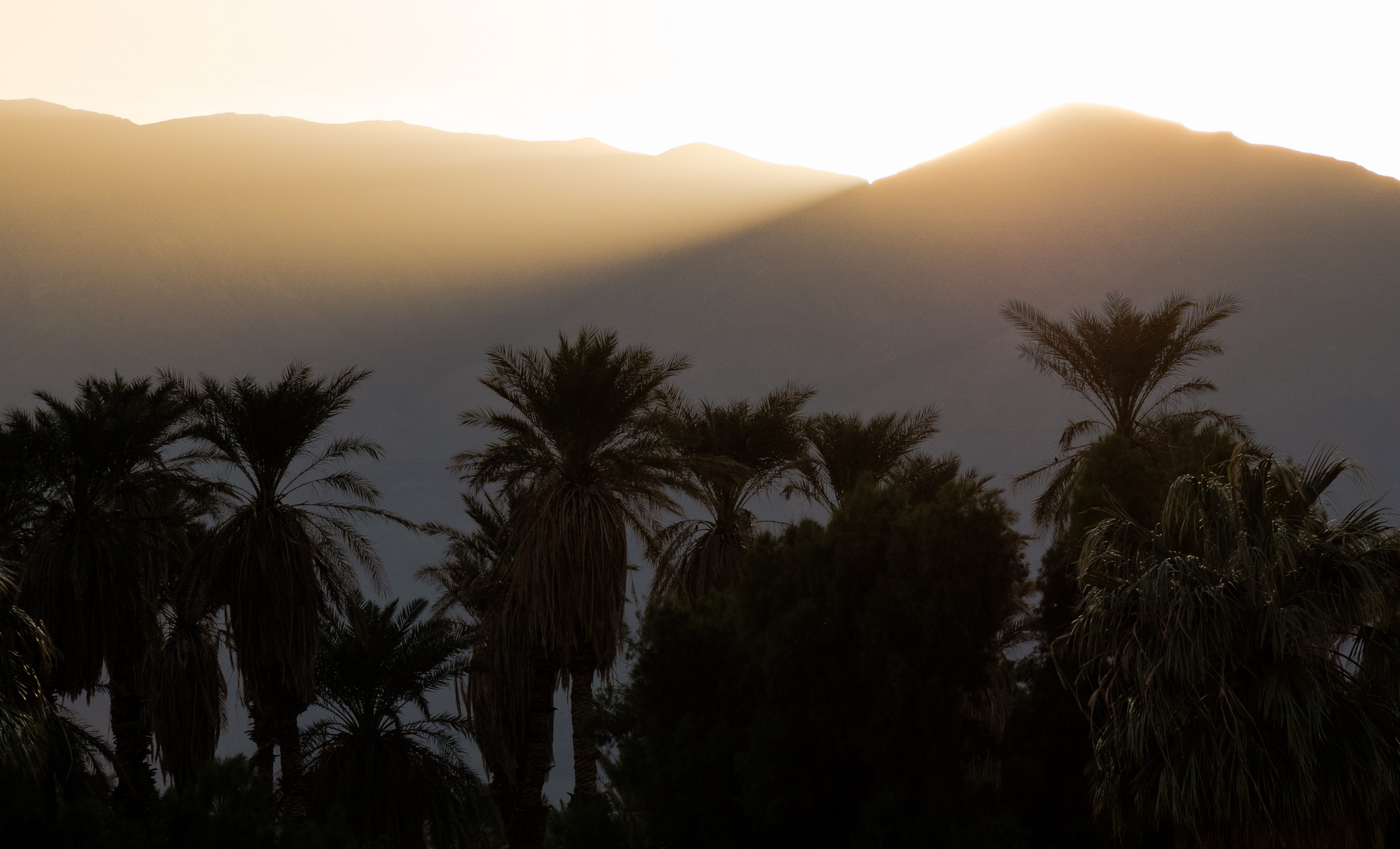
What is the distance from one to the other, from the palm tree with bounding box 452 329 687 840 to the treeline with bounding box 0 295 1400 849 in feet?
0.23

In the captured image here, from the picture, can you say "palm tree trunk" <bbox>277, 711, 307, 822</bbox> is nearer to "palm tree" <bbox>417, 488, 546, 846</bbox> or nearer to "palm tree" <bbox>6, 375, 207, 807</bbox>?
"palm tree" <bbox>6, 375, 207, 807</bbox>

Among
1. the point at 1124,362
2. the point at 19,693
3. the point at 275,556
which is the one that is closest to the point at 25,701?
the point at 19,693

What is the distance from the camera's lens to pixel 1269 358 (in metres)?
176

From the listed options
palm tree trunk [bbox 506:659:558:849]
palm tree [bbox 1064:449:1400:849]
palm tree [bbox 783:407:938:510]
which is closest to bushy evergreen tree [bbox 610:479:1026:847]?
palm tree [bbox 1064:449:1400:849]

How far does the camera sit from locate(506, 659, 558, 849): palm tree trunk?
28.9 metres

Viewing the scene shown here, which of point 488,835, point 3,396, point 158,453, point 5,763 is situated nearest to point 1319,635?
point 5,763

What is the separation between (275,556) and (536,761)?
7.37 metres

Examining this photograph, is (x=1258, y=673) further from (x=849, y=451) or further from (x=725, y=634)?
(x=849, y=451)

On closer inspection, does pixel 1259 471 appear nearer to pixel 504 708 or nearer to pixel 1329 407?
pixel 504 708

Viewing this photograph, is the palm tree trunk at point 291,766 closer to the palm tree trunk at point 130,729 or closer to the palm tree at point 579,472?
the palm tree trunk at point 130,729

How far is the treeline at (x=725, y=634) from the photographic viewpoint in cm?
1573

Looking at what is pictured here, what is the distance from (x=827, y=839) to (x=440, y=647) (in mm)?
12041

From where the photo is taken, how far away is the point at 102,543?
24484 millimetres

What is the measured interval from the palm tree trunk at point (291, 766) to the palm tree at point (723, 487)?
774 centimetres
